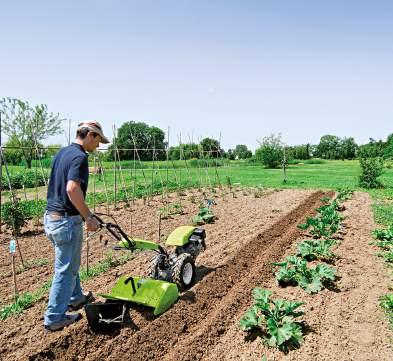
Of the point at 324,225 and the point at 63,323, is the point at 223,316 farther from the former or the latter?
the point at 324,225

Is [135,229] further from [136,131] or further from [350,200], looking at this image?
[136,131]

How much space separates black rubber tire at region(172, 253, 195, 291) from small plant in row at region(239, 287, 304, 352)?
1022mm

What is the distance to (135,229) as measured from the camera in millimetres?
9781

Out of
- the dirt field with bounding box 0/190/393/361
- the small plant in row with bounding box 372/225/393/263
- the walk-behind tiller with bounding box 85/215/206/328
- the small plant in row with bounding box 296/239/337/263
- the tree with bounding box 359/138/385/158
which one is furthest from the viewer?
the tree with bounding box 359/138/385/158

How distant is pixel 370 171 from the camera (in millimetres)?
20312

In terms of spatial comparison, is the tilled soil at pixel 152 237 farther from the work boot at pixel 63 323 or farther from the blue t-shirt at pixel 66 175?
the blue t-shirt at pixel 66 175

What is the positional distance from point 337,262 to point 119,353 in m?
4.39

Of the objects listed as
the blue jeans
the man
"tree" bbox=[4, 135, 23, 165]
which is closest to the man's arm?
the man

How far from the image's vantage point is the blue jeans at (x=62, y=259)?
13.4ft

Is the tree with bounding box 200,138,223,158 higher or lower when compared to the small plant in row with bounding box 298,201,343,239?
higher

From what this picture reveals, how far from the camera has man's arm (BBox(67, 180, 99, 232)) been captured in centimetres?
386

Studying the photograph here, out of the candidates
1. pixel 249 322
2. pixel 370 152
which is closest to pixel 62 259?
pixel 249 322

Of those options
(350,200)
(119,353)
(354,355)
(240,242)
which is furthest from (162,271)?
(350,200)

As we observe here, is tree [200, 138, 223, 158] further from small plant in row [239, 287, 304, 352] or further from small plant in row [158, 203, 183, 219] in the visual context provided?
small plant in row [239, 287, 304, 352]
